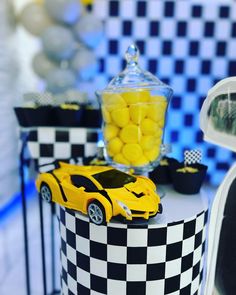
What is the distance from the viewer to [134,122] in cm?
100

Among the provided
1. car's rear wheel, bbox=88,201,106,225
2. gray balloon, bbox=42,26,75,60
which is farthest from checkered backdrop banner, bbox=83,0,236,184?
car's rear wheel, bbox=88,201,106,225

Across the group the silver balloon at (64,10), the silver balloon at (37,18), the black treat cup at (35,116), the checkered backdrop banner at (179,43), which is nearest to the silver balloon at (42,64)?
the silver balloon at (37,18)

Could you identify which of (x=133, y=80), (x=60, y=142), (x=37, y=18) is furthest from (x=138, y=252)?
(x=37, y=18)

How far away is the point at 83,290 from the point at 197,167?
0.48 meters

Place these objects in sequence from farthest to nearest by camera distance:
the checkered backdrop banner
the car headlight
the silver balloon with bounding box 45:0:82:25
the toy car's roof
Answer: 1. the checkered backdrop banner
2. the silver balloon with bounding box 45:0:82:25
3. the toy car's roof
4. the car headlight

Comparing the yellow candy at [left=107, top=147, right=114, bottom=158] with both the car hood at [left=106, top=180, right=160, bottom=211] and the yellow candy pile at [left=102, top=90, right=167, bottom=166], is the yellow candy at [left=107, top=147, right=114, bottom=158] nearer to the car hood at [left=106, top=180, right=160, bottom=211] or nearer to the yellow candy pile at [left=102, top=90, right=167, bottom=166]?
the yellow candy pile at [left=102, top=90, right=167, bottom=166]

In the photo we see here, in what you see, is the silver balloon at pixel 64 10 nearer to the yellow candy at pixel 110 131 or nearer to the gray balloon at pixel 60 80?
the gray balloon at pixel 60 80

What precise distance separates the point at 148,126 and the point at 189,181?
20 centimetres

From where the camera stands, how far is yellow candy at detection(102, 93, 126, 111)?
1.00 meters

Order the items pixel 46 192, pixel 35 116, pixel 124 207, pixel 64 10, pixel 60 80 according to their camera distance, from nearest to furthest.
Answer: pixel 124 207, pixel 46 192, pixel 35 116, pixel 64 10, pixel 60 80

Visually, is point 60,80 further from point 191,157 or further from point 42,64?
point 191,157

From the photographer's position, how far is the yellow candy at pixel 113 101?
100cm

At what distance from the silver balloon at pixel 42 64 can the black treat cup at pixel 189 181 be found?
1.41 meters

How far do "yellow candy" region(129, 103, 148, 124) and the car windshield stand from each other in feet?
0.56
